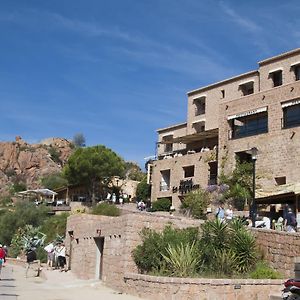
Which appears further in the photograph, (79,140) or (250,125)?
(79,140)

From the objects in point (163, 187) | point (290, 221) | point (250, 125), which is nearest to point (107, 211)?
point (163, 187)

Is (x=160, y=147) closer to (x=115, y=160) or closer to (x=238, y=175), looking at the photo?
(x=115, y=160)

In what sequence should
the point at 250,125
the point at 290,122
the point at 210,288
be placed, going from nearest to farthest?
1. the point at 210,288
2. the point at 290,122
3. the point at 250,125

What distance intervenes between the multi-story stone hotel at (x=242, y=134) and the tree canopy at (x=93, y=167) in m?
7.04

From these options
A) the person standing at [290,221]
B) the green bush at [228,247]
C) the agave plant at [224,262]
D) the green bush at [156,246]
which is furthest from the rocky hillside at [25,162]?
the agave plant at [224,262]

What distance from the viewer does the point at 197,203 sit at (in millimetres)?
37156

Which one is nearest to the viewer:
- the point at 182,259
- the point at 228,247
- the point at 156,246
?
the point at 182,259

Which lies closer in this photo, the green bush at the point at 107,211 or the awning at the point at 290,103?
the awning at the point at 290,103

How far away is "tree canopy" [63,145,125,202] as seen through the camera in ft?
181

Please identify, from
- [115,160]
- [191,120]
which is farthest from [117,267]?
[115,160]

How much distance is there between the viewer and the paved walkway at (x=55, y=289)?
1541cm

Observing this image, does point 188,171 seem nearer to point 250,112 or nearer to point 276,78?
point 250,112

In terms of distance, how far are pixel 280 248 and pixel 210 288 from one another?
3701 mm

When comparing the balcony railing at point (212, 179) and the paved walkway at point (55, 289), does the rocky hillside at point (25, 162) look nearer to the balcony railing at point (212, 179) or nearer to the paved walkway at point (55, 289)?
the balcony railing at point (212, 179)
